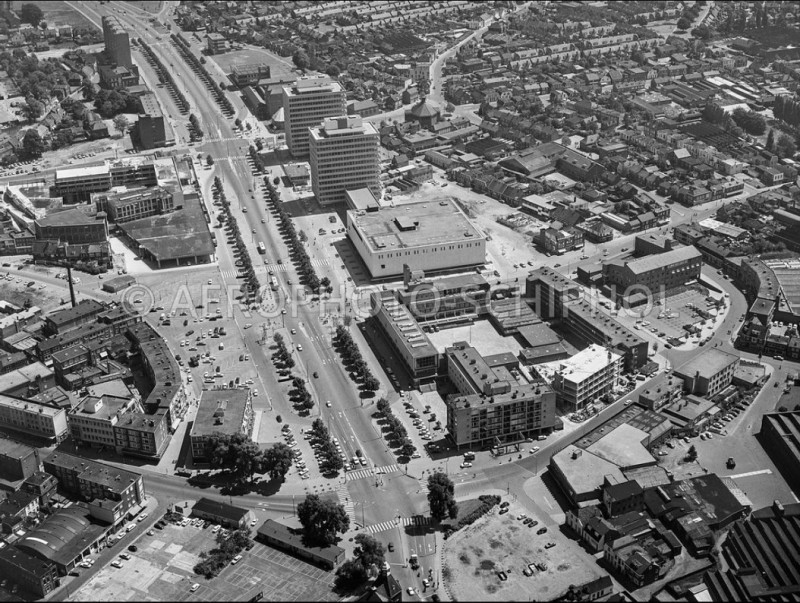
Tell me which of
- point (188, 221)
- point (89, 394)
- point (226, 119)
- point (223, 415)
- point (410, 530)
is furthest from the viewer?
point (226, 119)

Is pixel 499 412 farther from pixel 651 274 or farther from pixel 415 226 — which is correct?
pixel 415 226

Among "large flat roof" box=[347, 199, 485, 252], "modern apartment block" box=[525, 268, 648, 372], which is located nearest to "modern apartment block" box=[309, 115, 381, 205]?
"large flat roof" box=[347, 199, 485, 252]

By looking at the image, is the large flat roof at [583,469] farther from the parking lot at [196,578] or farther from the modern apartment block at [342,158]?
the modern apartment block at [342,158]

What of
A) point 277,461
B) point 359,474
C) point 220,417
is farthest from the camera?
point 220,417

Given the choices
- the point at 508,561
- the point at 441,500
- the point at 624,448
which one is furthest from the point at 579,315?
the point at 508,561

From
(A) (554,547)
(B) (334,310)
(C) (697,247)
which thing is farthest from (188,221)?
(A) (554,547)

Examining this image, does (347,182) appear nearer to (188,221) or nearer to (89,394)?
(188,221)
